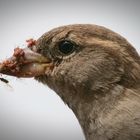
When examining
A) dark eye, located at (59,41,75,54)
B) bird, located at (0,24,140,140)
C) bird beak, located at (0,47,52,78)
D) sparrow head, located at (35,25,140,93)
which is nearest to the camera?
bird, located at (0,24,140,140)

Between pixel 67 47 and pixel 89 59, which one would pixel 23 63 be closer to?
pixel 67 47

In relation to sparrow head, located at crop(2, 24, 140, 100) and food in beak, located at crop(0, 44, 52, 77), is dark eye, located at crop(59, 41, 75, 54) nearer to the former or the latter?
sparrow head, located at crop(2, 24, 140, 100)

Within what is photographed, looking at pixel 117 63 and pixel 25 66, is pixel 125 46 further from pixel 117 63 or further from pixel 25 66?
pixel 25 66

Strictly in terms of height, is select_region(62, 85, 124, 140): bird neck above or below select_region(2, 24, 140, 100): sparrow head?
below

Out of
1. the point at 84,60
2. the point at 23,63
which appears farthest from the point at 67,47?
the point at 23,63

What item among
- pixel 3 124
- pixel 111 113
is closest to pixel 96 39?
pixel 111 113

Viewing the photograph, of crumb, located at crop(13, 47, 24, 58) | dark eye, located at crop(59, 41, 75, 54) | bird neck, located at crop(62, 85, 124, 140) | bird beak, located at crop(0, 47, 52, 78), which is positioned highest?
dark eye, located at crop(59, 41, 75, 54)

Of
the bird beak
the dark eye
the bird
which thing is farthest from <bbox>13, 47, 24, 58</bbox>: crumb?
the dark eye

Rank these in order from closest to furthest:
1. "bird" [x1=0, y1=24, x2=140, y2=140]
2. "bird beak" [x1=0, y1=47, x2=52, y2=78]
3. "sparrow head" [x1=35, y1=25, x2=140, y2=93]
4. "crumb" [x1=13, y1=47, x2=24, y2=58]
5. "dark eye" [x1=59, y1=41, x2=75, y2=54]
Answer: "bird" [x1=0, y1=24, x2=140, y2=140]
"sparrow head" [x1=35, y1=25, x2=140, y2=93]
"dark eye" [x1=59, y1=41, x2=75, y2=54]
"bird beak" [x1=0, y1=47, x2=52, y2=78]
"crumb" [x1=13, y1=47, x2=24, y2=58]
